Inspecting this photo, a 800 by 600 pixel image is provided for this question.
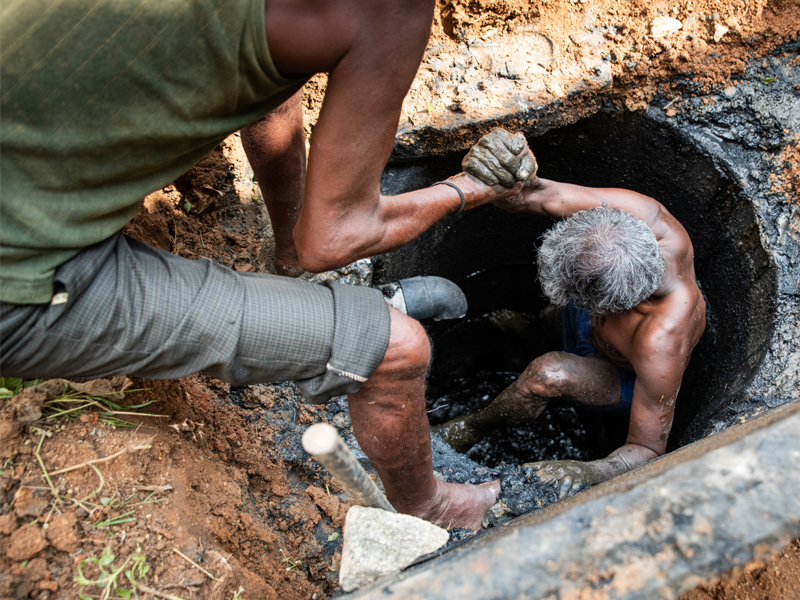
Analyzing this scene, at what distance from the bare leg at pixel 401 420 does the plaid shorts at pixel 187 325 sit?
53 mm

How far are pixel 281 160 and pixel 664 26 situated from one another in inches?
79.7

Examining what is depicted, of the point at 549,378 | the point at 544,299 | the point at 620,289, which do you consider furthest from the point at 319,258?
the point at 544,299

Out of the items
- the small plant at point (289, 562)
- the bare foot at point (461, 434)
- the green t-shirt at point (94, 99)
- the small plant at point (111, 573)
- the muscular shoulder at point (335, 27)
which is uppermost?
the muscular shoulder at point (335, 27)

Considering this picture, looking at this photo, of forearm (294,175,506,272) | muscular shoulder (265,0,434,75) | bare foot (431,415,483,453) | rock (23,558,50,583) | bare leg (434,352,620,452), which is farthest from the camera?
bare foot (431,415,483,453)

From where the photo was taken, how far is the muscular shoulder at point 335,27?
1.17m

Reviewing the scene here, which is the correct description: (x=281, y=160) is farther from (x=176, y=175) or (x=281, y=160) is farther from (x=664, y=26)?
(x=664, y=26)

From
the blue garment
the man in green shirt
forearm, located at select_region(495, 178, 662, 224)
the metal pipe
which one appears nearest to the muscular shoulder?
the man in green shirt

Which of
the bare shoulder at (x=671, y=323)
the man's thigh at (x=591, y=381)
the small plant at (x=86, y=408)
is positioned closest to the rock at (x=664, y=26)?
the bare shoulder at (x=671, y=323)

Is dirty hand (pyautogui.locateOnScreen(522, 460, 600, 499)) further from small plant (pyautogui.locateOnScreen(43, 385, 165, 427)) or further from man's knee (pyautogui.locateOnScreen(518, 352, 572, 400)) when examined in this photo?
small plant (pyautogui.locateOnScreen(43, 385, 165, 427))

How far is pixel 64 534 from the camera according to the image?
137cm

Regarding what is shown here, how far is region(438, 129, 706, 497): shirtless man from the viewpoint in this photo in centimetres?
216

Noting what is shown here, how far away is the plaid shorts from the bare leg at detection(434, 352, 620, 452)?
1491mm

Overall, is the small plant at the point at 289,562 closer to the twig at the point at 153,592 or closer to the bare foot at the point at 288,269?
the twig at the point at 153,592

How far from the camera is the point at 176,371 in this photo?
1.40 m
